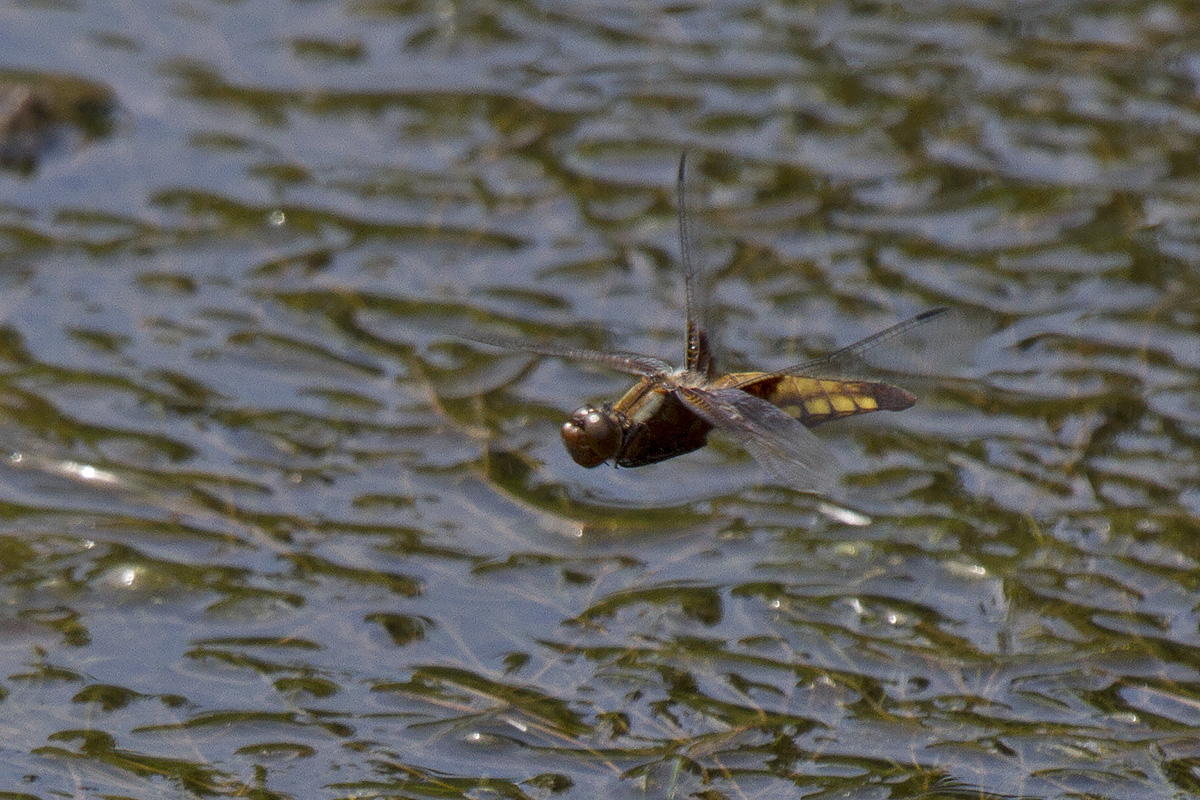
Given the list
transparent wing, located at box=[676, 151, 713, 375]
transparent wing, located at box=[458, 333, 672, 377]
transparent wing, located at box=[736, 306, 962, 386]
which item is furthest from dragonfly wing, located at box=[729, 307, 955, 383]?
transparent wing, located at box=[458, 333, 672, 377]

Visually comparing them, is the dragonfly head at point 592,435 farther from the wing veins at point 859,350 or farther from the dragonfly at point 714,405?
the wing veins at point 859,350

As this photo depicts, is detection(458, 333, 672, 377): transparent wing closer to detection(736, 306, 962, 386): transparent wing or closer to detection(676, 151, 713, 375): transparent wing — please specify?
detection(676, 151, 713, 375): transparent wing

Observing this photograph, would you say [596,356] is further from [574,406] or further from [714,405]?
[574,406]

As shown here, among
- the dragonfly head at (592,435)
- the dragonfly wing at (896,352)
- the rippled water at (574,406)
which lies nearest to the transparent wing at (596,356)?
the dragonfly head at (592,435)

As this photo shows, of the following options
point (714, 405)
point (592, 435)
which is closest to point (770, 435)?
point (714, 405)

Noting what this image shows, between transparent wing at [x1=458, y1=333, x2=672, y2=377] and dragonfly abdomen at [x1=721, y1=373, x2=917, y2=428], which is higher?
transparent wing at [x1=458, y1=333, x2=672, y2=377]

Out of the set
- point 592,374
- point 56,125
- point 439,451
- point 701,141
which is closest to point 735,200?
point 701,141
